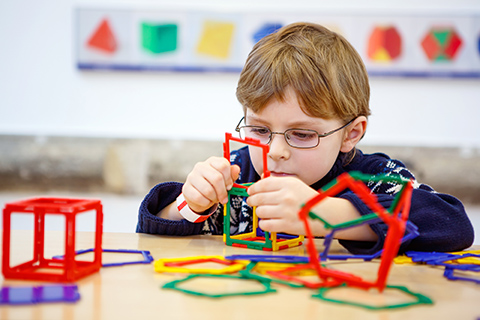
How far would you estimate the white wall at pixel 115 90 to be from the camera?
2711 mm

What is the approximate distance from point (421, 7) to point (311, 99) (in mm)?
2012

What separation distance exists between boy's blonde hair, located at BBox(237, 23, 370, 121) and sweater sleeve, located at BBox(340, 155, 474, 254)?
27cm

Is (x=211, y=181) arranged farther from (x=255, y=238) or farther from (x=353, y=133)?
(x=353, y=133)

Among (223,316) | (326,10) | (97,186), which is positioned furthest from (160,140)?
(223,316)

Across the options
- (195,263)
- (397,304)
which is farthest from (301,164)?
(397,304)

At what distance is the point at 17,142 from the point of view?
2.56m

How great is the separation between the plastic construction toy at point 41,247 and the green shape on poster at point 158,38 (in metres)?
2.24

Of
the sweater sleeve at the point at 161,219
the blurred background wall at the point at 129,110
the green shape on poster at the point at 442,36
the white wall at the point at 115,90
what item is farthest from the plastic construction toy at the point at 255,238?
the green shape on poster at the point at 442,36

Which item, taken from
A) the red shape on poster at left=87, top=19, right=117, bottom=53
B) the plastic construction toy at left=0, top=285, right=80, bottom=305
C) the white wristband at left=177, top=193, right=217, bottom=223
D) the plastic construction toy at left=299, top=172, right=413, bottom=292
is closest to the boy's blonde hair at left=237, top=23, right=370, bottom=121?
the white wristband at left=177, top=193, right=217, bottom=223

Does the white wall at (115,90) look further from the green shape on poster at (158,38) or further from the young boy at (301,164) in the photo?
the young boy at (301,164)

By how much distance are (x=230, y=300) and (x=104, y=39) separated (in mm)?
2532

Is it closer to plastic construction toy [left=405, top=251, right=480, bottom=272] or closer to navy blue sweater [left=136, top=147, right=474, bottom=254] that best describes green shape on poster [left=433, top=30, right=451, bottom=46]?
navy blue sweater [left=136, top=147, right=474, bottom=254]

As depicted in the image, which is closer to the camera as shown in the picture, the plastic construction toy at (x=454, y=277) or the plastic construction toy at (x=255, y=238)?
the plastic construction toy at (x=454, y=277)

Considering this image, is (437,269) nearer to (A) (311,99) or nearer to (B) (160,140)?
(A) (311,99)
